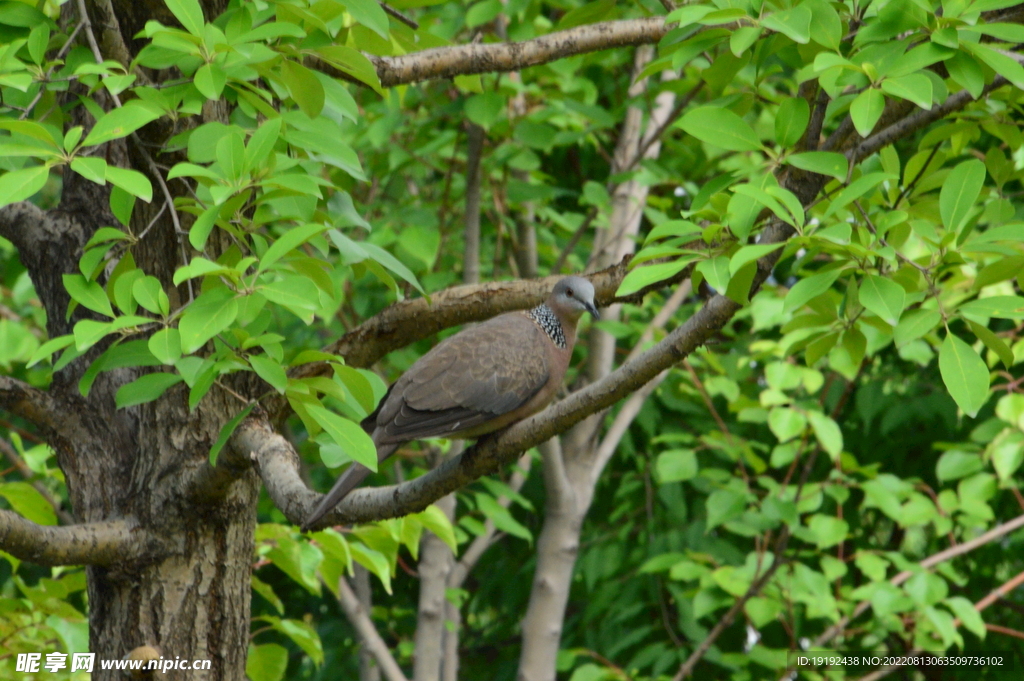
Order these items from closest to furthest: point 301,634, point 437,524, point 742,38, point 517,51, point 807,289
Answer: point 807,289 < point 742,38 < point 517,51 < point 437,524 < point 301,634

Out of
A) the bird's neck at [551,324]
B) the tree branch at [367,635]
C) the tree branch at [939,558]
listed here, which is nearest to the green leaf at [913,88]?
the bird's neck at [551,324]

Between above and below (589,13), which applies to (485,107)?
above

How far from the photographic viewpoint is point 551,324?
3043mm

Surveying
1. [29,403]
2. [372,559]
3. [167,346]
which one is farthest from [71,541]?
[372,559]

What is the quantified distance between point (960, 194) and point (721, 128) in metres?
0.50

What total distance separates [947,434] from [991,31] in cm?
381

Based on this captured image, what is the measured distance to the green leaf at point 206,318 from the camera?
1485mm

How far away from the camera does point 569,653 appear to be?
462 centimetres

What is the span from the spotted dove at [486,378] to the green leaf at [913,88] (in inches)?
48.4

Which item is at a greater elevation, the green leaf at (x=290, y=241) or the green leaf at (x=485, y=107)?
the green leaf at (x=485, y=107)

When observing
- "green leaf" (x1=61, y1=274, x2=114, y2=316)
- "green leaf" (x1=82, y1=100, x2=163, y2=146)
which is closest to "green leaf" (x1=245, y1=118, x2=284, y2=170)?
"green leaf" (x1=82, y1=100, x2=163, y2=146)

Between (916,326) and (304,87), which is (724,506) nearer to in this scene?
(916,326)

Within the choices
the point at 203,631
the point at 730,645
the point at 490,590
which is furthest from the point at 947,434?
the point at 203,631

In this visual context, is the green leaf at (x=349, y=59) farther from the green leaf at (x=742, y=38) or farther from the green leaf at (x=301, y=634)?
the green leaf at (x=301, y=634)
